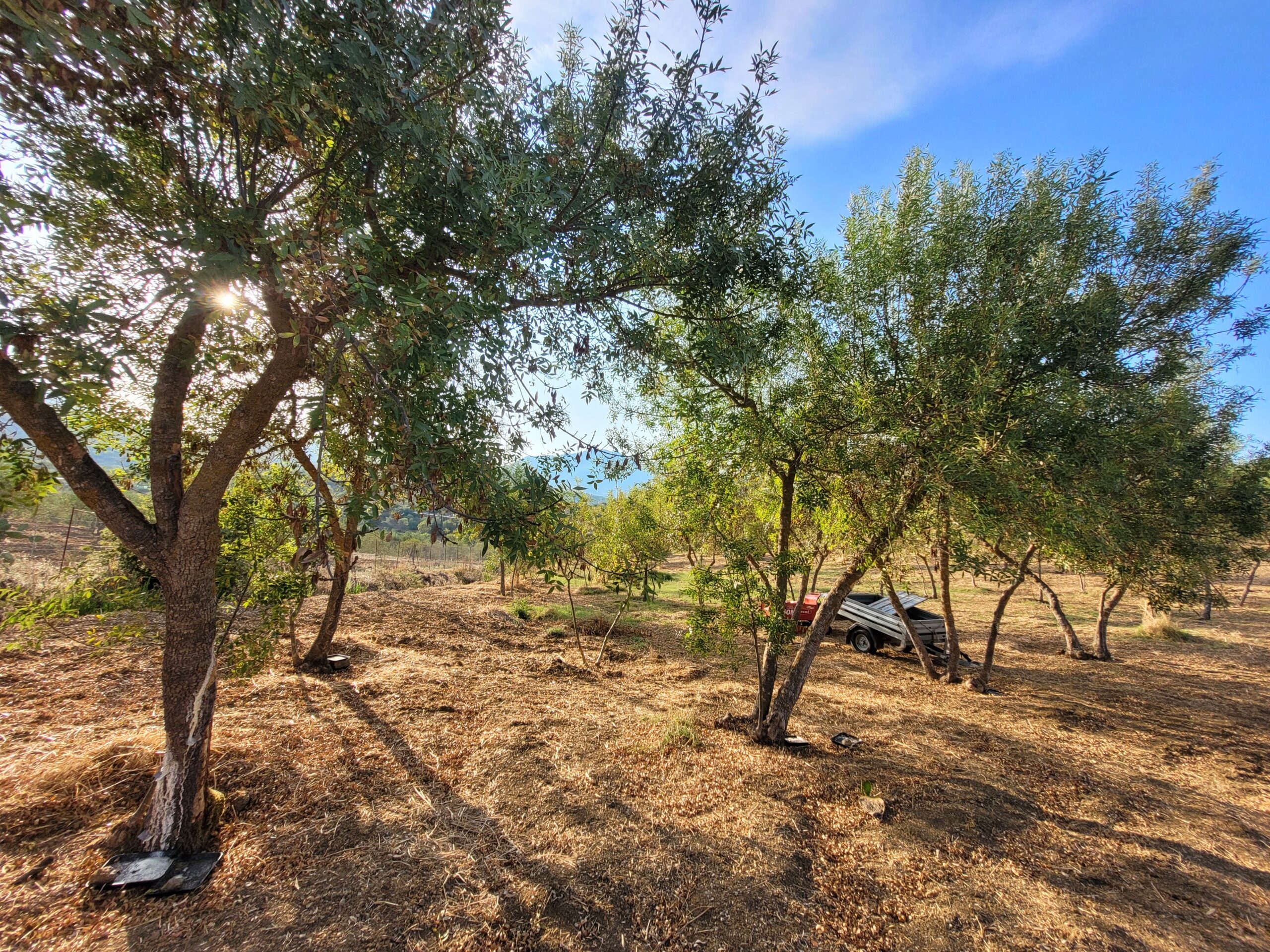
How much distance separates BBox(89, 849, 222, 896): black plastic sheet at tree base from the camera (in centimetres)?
326

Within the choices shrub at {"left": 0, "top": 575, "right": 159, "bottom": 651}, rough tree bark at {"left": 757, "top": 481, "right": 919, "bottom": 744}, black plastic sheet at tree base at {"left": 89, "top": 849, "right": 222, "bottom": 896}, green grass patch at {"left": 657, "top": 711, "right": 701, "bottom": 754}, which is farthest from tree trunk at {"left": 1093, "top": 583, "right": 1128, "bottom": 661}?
shrub at {"left": 0, "top": 575, "right": 159, "bottom": 651}

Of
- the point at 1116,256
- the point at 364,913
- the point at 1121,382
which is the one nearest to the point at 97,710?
the point at 364,913

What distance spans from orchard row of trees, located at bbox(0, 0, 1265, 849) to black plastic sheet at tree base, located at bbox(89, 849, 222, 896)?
0.17 m

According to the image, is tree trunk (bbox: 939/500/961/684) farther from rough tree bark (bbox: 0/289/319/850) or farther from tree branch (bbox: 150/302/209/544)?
tree branch (bbox: 150/302/209/544)

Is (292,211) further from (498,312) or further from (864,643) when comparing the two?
(864,643)

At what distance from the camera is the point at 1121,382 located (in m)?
5.85

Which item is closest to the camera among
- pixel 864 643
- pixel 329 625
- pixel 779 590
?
pixel 779 590

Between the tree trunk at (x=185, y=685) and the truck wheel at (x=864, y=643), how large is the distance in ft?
50.7

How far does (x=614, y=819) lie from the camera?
4883 mm

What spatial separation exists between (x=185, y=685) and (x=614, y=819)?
4.07m

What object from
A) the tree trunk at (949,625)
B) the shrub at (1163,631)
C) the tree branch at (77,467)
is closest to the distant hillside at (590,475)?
the tree branch at (77,467)

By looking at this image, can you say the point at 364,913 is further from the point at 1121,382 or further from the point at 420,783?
the point at 1121,382

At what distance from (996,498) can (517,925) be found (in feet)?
19.5

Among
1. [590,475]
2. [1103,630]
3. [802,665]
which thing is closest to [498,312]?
[590,475]
